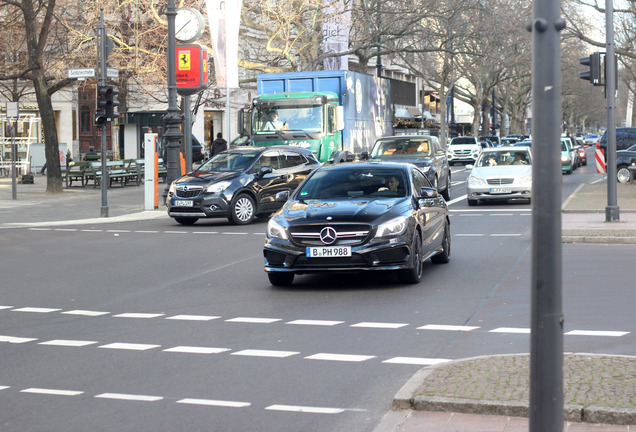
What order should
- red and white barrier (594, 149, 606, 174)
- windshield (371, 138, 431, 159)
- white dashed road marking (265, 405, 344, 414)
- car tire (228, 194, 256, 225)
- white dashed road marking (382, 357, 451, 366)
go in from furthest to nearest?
red and white barrier (594, 149, 606, 174), windshield (371, 138, 431, 159), car tire (228, 194, 256, 225), white dashed road marking (382, 357, 451, 366), white dashed road marking (265, 405, 344, 414)

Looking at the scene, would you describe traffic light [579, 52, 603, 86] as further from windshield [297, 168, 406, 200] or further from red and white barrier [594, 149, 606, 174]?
red and white barrier [594, 149, 606, 174]

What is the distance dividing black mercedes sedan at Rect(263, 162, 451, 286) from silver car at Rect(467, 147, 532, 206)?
42.4 ft

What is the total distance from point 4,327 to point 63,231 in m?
11.7

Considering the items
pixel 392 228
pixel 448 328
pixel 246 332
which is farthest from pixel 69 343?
pixel 392 228

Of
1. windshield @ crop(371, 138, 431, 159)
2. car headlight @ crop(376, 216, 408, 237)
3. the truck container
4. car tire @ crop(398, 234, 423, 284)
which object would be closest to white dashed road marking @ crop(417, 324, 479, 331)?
A: car headlight @ crop(376, 216, 408, 237)

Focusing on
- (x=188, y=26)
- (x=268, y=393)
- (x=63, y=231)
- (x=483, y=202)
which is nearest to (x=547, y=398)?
(x=268, y=393)

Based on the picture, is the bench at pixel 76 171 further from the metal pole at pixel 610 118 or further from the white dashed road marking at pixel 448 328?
the white dashed road marking at pixel 448 328

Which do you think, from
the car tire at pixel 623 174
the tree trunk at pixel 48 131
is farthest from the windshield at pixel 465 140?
the tree trunk at pixel 48 131

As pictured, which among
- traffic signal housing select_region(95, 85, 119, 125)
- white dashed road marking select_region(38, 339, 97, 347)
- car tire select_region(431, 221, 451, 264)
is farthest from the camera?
traffic signal housing select_region(95, 85, 119, 125)

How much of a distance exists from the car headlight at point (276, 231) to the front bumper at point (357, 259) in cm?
9

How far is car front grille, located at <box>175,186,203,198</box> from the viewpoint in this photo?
22000mm

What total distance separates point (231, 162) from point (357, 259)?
11810 mm

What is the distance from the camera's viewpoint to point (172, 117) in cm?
2738

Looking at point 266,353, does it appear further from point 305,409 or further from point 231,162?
point 231,162
